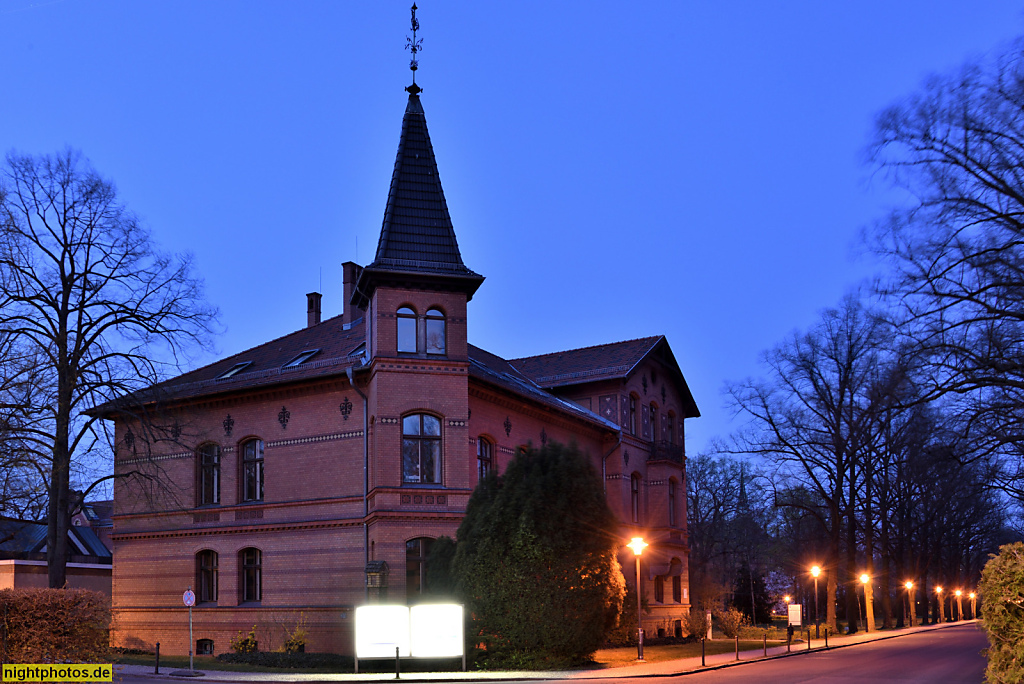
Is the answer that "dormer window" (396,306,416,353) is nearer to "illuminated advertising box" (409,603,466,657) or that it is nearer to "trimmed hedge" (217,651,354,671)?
"illuminated advertising box" (409,603,466,657)

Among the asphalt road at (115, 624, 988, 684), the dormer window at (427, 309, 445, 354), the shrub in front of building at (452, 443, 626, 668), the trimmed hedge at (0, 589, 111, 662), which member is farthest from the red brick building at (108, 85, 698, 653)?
the trimmed hedge at (0, 589, 111, 662)

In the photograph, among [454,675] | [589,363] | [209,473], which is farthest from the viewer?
[589,363]

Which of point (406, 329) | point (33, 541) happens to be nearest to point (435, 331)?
point (406, 329)

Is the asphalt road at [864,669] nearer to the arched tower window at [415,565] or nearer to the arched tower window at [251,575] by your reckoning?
the arched tower window at [415,565]

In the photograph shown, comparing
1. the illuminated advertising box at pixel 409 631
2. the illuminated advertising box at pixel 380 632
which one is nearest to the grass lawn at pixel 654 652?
the illuminated advertising box at pixel 409 631

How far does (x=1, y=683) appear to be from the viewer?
44.8 feet

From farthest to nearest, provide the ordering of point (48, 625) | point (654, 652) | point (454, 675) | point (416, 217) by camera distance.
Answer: point (654, 652)
point (416, 217)
point (454, 675)
point (48, 625)

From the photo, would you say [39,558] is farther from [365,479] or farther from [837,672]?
[837,672]

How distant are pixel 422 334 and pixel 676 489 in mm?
21125

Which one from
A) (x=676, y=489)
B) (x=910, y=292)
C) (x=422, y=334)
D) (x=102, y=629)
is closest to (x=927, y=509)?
(x=676, y=489)

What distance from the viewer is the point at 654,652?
30859mm

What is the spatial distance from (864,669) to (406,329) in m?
15.4

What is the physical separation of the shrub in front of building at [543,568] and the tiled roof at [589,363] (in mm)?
17296

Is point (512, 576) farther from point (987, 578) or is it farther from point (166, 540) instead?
point (166, 540)
